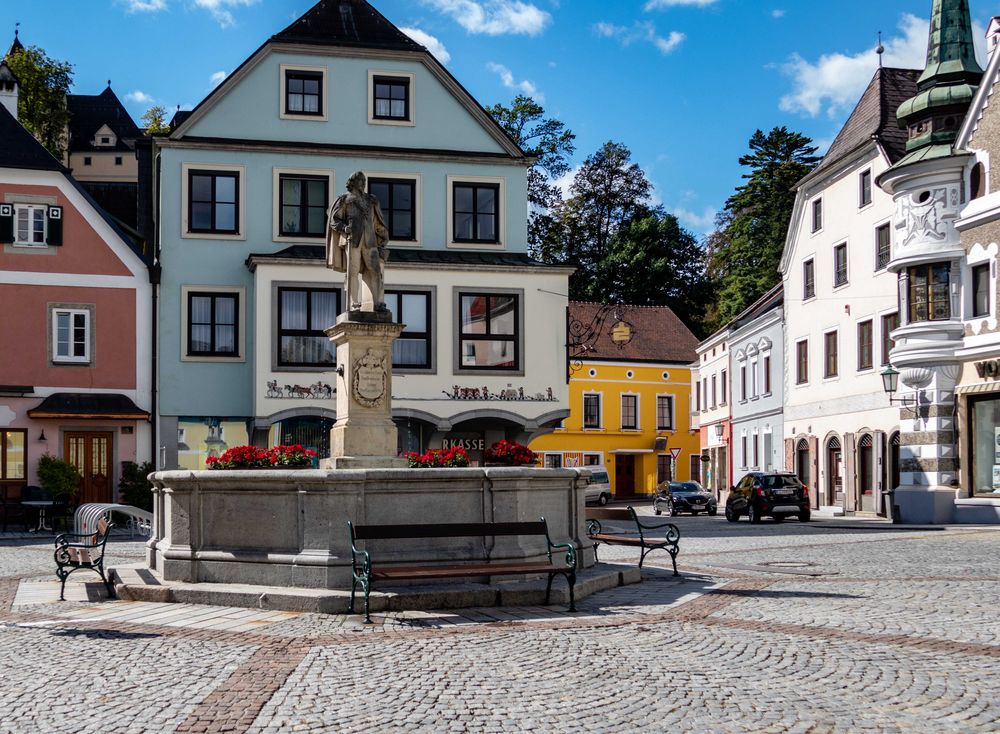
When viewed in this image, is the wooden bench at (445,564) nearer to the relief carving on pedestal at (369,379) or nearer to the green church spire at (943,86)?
the relief carving on pedestal at (369,379)

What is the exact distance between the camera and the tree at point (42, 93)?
58875mm

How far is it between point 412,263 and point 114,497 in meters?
9.52

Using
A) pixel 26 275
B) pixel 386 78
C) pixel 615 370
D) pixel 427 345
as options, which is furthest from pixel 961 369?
pixel 615 370

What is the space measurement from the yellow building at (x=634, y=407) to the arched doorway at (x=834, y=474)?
21301 millimetres

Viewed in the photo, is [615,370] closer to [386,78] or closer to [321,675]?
[386,78]

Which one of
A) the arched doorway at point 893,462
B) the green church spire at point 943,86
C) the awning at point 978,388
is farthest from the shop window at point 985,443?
the green church spire at point 943,86

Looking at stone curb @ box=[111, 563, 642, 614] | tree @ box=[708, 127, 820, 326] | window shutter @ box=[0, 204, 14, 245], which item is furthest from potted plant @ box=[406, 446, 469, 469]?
tree @ box=[708, 127, 820, 326]

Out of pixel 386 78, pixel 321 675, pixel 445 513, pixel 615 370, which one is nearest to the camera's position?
pixel 321 675

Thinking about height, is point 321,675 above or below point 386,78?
below

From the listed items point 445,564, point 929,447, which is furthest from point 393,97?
point 445,564

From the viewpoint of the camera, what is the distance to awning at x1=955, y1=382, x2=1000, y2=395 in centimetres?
2992

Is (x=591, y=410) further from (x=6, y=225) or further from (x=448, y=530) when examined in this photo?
(x=448, y=530)

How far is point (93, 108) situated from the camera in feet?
328

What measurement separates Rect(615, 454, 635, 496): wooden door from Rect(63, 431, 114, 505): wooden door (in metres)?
37.0
